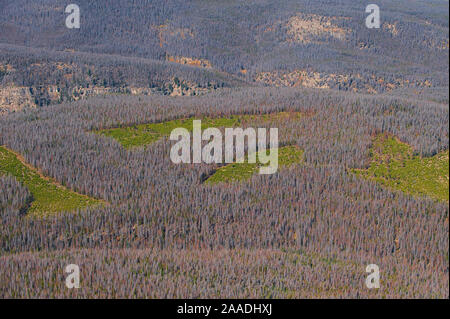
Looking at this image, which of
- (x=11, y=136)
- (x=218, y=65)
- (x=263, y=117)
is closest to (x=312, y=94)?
(x=263, y=117)

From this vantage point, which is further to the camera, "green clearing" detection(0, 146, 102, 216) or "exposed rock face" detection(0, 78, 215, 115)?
"exposed rock face" detection(0, 78, 215, 115)

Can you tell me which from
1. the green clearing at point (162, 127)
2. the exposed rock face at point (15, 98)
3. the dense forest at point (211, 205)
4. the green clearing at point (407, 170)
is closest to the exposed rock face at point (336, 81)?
the dense forest at point (211, 205)

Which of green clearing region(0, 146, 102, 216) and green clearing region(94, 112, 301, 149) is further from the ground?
green clearing region(94, 112, 301, 149)

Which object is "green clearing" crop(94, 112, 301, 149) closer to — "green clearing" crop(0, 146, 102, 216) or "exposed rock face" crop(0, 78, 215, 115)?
"green clearing" crop(0, 146, 102, 216)

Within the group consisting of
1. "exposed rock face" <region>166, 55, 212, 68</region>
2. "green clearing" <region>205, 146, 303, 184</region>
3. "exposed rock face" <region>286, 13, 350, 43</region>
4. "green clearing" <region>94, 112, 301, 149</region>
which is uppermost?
"exposed rock face" <region>286, 13, 350, 43</region>

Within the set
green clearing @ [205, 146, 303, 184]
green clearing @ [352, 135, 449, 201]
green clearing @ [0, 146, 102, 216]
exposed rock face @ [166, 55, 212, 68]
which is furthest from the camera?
exposed rock face @ [166, 55, 212, 68]

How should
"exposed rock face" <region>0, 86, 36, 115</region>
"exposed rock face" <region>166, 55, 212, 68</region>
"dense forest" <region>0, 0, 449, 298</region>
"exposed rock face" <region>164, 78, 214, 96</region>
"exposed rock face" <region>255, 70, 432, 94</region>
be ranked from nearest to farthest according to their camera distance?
"dense forest" <region>0, 0, 449, 298</region>
"exposed rock face" <region>0, 86, 36, 115</region>
"exposed rock face" <region>164, 78, 214, 96</region>
"exposed rock face" <region>255, 70, 432, 94</region>
"exposed rock face" <region>166, 55, 212, 68</region>

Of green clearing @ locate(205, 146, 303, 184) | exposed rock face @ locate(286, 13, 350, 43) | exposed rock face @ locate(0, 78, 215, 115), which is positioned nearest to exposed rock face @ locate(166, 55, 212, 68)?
exposed rock face @ locate(286, 13, 350, 43)
